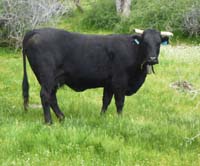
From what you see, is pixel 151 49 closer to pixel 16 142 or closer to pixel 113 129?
pixel 113 129

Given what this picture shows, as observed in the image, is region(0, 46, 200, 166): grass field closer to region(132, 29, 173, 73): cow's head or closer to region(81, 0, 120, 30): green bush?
region(132, 29, 173, 73): cow's head

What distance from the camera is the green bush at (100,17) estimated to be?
2611 centimetres

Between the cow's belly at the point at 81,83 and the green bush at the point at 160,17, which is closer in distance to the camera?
the cow's belly at the point at 81,83

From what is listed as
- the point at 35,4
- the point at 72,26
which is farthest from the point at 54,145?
the point at 72,26

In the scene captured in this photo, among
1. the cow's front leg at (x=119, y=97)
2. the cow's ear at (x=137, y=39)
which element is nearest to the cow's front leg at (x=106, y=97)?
the cow's front leg at (x=119, y=97)

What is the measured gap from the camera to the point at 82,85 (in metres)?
9.34

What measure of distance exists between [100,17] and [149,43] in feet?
57.4

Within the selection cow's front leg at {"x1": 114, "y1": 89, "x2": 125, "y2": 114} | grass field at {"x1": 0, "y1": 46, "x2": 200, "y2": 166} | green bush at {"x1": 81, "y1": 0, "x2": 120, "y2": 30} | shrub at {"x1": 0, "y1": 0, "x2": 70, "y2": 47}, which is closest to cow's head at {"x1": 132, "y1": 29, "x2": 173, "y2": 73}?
cow's front leg at {"x1": 114, "y1": 89, "x2": 125, "y2": 114}

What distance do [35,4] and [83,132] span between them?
1101 cm

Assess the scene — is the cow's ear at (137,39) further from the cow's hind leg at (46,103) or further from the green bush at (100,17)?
the green bush at (100,17)

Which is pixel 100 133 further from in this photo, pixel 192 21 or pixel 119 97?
pixel 192 21

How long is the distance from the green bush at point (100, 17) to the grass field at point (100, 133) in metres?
14.9

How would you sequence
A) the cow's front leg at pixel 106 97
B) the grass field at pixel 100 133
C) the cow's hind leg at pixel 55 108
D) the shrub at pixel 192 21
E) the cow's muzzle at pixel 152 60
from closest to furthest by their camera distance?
1. the grass field at pixel 100 133
2. the cow's muzzle at pixel 152 60
3. the cow's hind leg at pixel 55 108
4. the cow's front leg at pixel 106 97
5. the shrub at pixel 192 21

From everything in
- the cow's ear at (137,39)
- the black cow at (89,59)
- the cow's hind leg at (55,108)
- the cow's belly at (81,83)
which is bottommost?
the cow's hind leg at (55,108)
